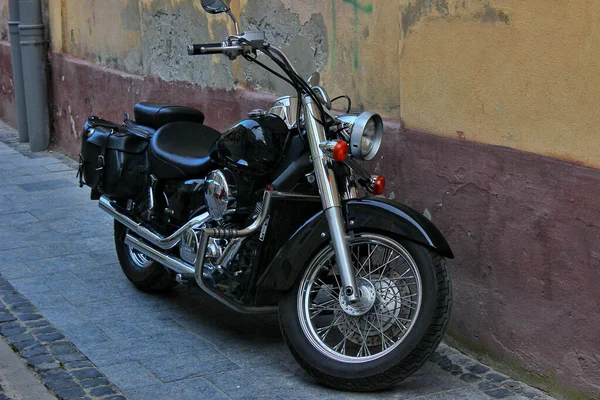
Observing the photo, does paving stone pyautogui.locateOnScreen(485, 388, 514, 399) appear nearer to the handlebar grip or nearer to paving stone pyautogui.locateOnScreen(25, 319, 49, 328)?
the handlebar grip

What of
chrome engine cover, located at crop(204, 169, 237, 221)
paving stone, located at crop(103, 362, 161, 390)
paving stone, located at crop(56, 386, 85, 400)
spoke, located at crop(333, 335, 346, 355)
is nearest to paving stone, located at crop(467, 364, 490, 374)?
spoke, located at crop(333, 335, 346, 355)

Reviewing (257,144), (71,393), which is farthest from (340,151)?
(71,393)

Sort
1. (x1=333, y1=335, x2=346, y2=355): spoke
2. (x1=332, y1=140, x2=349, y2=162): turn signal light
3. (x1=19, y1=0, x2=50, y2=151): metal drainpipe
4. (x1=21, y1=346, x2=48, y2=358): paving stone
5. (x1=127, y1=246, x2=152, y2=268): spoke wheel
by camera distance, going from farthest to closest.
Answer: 1. (x1=19, y1=0, x2=50, y2=151): metal drainpipe
2. (x1=127, y1=246, x2=152, y2=268): spoke wheel
3. (x1=21, y1=346, x2=48, y2=358): paving stone
4. (x1=333, y1=335, x2=346, y2=355): spoke
5. (x1=332, y1=140, x2=349, y2=162): turn signal light

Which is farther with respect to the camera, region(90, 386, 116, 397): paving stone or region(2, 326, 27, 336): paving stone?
region(2, 326, 27, 336): paving stone

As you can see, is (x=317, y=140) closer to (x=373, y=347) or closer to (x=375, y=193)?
(x=375, y=193)

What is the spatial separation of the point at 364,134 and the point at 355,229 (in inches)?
16.3

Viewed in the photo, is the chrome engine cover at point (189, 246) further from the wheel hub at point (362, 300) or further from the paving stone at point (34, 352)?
the wheel hub at point (362, 300)

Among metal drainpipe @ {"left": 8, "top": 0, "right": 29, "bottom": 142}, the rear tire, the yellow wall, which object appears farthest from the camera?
metal drainpipe @ {"left": 8, "top": 0, "right": 29, "bottom": 142}

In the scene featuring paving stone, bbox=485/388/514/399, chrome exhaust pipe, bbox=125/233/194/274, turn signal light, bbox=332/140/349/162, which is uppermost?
turn signal light, bbox=332/140/349/162

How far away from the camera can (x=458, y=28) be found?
4.47 m

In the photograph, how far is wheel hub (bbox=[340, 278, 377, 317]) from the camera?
4.14 m

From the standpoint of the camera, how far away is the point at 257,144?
175 inches

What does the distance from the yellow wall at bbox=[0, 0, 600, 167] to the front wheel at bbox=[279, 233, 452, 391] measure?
2.40ft

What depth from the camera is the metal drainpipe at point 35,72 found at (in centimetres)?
1045
